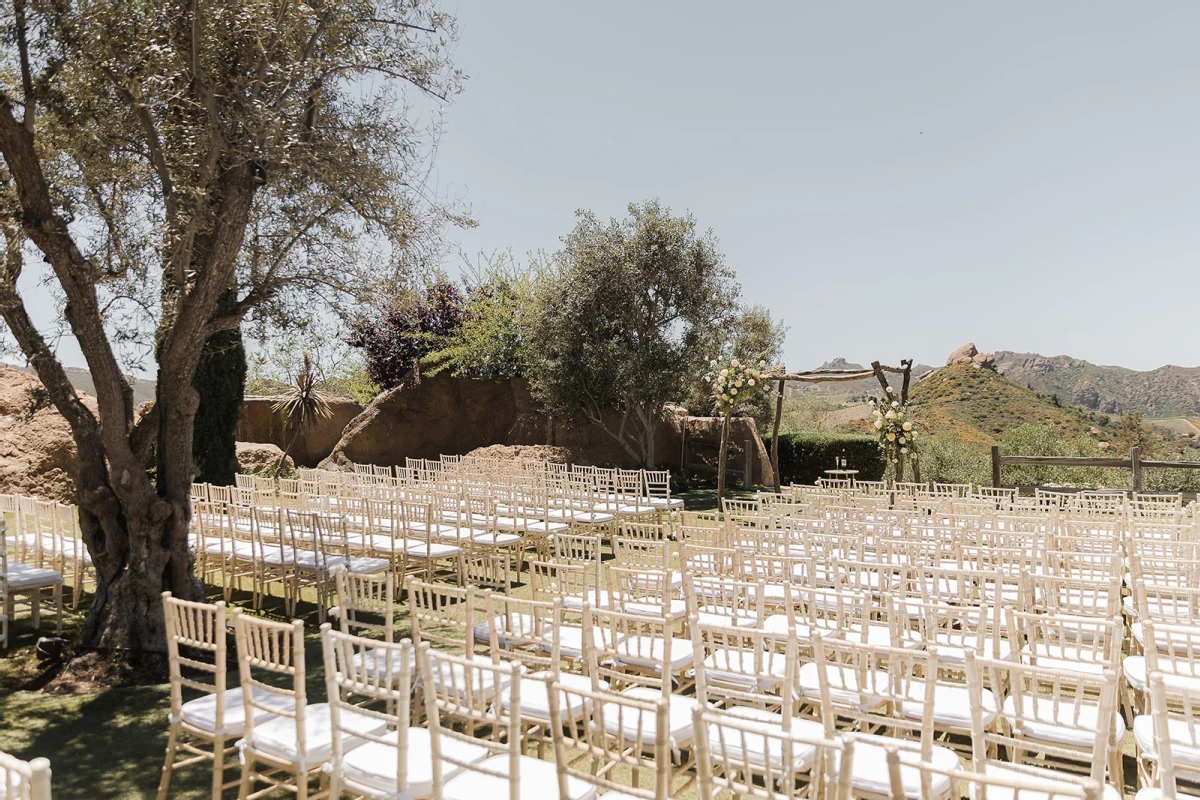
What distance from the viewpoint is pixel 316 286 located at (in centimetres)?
686

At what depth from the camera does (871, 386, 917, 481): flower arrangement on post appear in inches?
544

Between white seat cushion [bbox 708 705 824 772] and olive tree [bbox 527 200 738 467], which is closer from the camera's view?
white seat cushion [bbox 708 705 824 772]

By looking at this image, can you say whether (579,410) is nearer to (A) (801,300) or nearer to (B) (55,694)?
(B) (55,694)

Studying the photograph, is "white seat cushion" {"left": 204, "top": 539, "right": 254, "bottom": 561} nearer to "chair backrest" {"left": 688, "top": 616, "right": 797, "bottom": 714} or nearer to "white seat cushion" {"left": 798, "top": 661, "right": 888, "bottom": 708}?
"chair backrest" {"left": 688, "top": 616, "right": 797, "bottom": 714}

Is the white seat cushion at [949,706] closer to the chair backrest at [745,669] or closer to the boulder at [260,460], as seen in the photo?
the chair backrest at [745,669]

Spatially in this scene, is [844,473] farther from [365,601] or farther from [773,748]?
[773,748]

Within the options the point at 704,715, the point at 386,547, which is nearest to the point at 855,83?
the point at 386,547

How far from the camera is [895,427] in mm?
13922

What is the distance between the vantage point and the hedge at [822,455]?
20.6 meters

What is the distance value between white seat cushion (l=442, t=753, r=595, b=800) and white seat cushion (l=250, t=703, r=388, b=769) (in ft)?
1.47

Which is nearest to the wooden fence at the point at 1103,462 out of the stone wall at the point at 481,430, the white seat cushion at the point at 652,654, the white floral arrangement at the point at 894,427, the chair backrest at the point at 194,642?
the white floral arrangement at the point at 894,427

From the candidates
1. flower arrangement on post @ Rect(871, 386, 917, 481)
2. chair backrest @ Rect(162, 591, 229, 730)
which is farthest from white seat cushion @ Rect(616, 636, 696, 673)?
flower arrangement on post @ Rect(871, 386, 917, 481)

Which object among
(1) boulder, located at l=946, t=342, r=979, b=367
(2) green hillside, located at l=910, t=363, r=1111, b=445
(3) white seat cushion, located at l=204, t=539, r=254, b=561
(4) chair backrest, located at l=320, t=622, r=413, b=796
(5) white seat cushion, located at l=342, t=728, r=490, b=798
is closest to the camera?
(4) chair backrest, located at l=320, t=622, r=413, b=796

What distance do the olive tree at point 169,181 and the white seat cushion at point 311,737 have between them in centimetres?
327
